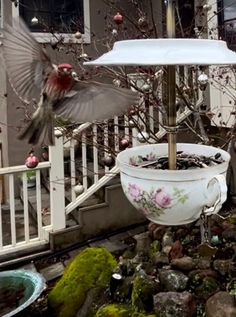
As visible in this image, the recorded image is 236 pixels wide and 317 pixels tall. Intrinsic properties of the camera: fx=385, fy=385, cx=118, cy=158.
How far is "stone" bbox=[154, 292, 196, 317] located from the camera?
2289 mm

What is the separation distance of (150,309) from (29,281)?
3.46 ft

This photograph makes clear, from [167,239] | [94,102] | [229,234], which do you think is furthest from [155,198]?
[167,239]

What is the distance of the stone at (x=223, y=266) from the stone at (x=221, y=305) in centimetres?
23

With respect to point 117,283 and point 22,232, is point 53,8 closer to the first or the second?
point 22,232

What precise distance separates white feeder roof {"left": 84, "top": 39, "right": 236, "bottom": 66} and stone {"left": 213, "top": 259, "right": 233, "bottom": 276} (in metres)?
1.72

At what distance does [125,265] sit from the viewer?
2900mm

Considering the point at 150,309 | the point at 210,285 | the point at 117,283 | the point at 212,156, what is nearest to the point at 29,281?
the point at 117,283

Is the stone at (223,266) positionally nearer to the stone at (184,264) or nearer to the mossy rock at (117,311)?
the stone at (184,264)

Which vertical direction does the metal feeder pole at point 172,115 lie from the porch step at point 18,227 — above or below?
above

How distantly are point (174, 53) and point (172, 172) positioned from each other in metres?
0.37

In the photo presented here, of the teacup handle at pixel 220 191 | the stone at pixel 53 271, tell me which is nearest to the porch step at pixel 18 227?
the stone at pixel 53 271

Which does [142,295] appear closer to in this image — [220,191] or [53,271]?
[53,271]

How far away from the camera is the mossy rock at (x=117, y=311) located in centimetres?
244

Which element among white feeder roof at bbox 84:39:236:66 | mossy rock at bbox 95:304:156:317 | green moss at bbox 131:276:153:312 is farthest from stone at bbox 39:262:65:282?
white feeder roof at bbox 84:39:236:66
